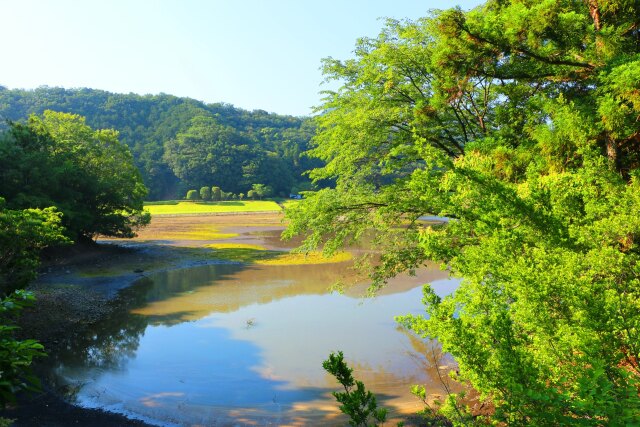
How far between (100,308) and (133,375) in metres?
7.91

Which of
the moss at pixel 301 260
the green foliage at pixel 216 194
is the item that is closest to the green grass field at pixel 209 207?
the green foliage at pixel 216 194

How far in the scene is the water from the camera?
11.3 metres

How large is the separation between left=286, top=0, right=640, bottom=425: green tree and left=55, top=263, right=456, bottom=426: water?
376 centimetres

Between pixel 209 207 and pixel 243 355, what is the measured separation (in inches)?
2527

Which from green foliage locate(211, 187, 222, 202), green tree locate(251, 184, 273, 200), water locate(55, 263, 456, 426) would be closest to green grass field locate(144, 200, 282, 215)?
green tree locate(251, 184, 273, 200)

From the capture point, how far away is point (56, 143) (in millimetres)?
32812

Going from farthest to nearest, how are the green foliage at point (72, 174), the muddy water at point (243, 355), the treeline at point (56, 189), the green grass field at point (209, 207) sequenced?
the green grass field at point (209, 207) → the green foliage at point (72, 174) → the treeline at point (56, 189) → the muddy water at point (243, 355)

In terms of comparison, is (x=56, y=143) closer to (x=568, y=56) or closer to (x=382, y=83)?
(x=382, y=83)

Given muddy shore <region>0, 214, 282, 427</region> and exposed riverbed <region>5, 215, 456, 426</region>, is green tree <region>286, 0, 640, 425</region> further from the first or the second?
muddy shore <region>0, 214, 282, 427</region>

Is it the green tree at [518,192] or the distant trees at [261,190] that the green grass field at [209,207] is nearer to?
the distant trees at [261,190]

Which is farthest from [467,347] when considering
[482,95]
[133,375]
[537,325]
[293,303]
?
[293,303]

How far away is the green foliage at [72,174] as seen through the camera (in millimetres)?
26141

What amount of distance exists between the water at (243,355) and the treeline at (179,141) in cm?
7325

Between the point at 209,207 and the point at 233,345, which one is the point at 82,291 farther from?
the point at 209,207
